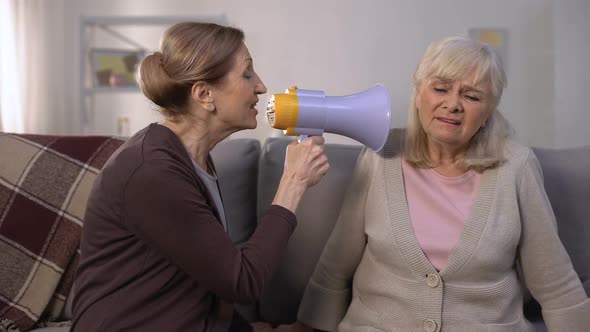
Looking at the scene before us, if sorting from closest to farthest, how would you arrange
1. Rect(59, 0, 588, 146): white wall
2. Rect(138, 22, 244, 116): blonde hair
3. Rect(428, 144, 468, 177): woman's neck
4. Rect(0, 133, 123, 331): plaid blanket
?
Rect(138, 22, 244, 116): blonde hair, Rect(428, 144, 468, 177): woman's neck, Rect(0, 133, 123, 331): plaid blanket, Rect(59, 0, 588, 146): white wall

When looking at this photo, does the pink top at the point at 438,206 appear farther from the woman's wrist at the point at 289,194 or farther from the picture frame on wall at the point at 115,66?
the picture frame on wall at the point at 115,66

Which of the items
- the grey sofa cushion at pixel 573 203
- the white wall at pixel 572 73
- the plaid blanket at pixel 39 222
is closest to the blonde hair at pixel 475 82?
the grey sofa cushion at pixel 573 203

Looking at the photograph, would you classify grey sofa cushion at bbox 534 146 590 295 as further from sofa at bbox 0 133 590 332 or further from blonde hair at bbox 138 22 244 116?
blonde hair at bbox 138 22 244 116

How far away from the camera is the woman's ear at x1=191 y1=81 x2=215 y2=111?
1.31 m

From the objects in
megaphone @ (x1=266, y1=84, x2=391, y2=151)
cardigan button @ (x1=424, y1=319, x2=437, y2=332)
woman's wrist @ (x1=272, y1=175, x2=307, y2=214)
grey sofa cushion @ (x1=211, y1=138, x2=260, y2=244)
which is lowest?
cardigan button @ (x1=424, y1=319, x2=437, y2=332)

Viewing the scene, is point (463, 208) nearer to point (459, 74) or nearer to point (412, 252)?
point (412, 252)

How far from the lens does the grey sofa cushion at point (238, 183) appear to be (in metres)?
1.84

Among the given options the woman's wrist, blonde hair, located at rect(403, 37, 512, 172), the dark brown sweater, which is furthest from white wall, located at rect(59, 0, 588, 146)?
the dark brown sweater

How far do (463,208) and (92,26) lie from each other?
2.80 metres

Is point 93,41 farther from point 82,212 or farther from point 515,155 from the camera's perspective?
point 515,155

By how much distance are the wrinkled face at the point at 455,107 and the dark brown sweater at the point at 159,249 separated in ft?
1.53

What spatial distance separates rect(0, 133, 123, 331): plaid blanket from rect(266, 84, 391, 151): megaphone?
73 centimetres

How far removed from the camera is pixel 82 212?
1754 millimetres

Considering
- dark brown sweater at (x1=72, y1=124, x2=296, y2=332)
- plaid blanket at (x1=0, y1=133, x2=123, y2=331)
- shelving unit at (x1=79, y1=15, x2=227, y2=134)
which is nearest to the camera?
dark brown sweater at (x1=72, y1=124, x2=296, y2=332)
